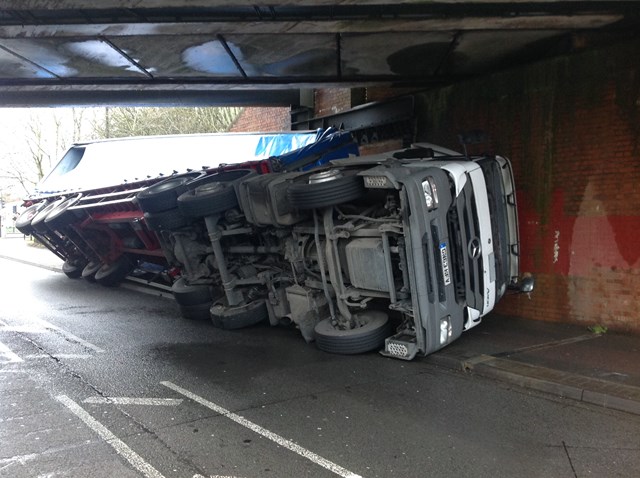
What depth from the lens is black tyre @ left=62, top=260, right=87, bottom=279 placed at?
14516mm

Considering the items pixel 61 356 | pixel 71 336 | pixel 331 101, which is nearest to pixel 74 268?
pixel 71 336

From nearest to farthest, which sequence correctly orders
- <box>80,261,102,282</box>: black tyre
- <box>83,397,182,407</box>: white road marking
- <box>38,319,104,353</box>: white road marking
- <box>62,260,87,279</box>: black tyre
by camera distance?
<box>83,397,182,407</box>: white road marking < <box>38,319,104,353</box>: white road marking < <box>80,261,102,282</box>: black tyre < <box>62,260,87,279</box>: black tyre

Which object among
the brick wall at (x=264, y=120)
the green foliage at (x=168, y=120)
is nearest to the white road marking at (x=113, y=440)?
the brick wall at (x=264, y=120)

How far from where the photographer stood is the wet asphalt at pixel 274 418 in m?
3.91

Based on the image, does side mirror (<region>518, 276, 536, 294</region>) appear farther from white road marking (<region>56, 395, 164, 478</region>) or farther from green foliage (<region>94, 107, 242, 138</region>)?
green foliage (<region>94, 107, 242, 138</region>)

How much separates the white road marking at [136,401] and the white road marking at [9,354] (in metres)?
2.11

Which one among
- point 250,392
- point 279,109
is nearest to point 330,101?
point 279,109

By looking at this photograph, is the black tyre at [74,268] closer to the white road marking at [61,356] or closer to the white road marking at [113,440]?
the white road marking at [61,356]

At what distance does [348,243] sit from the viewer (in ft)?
21.4

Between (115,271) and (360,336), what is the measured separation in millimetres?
8249

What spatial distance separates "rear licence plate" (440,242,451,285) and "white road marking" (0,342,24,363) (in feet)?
16.9

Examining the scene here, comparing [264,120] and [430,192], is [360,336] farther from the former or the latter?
[264,120]

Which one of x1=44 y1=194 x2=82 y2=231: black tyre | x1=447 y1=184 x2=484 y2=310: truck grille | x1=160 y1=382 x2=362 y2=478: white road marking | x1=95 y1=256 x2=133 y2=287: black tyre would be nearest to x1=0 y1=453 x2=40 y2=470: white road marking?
x1=160 y1=382 x2=362 y2=478: white road marking

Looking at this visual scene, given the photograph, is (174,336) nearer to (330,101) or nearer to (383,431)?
(383,431)
